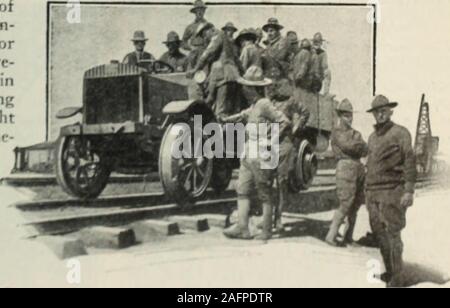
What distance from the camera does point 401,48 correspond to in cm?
514

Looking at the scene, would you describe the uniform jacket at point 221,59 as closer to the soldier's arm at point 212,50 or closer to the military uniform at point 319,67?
the soldier's arm at point 212,50

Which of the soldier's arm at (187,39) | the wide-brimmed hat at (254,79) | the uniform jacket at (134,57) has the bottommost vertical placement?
the wide-brimmed hat at (254,79)

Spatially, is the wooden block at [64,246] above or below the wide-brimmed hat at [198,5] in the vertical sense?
below

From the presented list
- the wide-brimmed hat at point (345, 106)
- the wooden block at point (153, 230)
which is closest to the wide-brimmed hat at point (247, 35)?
the wide-brimmed hat at point (345, 106)

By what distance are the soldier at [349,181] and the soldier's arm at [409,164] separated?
1.03 ft

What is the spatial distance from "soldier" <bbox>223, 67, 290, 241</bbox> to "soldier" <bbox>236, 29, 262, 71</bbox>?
0.13 m

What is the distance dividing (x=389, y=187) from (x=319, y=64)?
113 centimetres

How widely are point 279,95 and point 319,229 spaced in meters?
1.11

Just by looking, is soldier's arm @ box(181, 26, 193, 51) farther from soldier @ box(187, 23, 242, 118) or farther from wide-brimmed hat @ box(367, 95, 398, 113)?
wide-brimmed hat @ box(367, 95, 398, 113)

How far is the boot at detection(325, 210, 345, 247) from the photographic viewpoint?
493 cm

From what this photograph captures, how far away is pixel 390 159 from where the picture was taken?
477 cm

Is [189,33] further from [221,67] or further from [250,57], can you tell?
[250,57]

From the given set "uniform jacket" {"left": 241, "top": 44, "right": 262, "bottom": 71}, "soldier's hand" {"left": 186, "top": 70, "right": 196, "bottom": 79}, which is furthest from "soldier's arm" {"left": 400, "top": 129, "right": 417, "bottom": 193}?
"soldier's hand" {"left": 186, "top": 70, "right": 196, "bottom": 79}

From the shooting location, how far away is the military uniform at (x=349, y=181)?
4934mm
